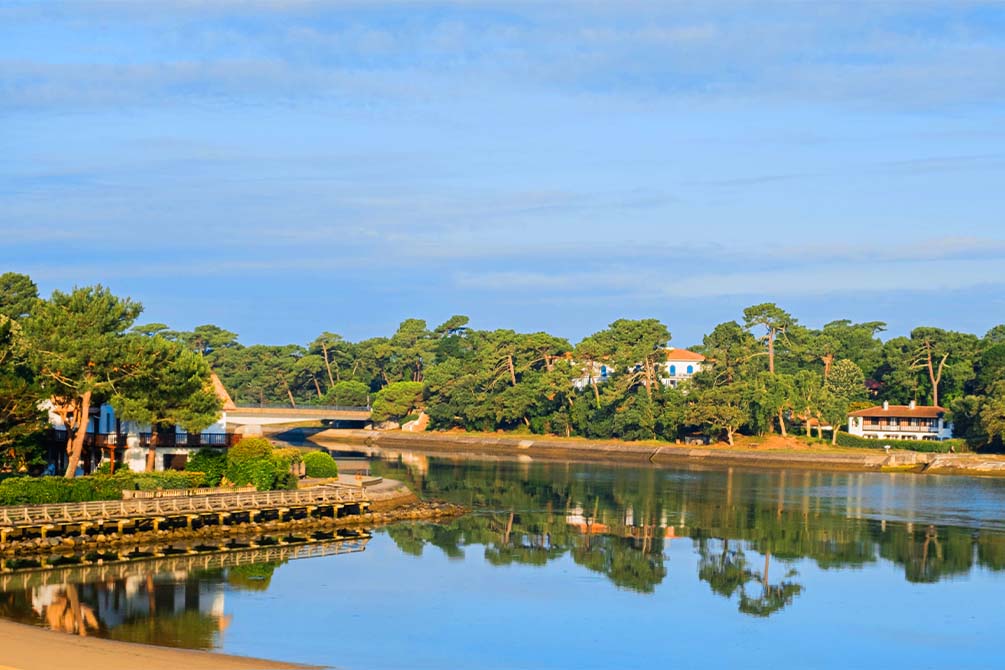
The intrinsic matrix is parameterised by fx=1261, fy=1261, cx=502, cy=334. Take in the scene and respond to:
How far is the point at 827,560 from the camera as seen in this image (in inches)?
2168

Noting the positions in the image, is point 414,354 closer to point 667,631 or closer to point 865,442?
point 865,442

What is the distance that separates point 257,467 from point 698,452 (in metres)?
69.5

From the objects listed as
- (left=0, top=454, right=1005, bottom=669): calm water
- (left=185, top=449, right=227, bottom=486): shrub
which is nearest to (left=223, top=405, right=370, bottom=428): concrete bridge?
(left=185, top=449, right=227, bottom=486): shrub

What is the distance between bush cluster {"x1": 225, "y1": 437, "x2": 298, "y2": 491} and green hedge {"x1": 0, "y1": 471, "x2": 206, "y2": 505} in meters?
2.09

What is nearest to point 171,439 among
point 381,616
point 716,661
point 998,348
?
point 381,616

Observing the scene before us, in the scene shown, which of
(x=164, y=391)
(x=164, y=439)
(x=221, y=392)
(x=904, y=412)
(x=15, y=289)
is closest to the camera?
(x=164, y=391)

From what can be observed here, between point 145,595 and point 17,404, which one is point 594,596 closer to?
point 145,595

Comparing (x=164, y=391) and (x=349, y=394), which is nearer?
(x=164, y=391)

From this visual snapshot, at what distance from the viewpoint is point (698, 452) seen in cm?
12538

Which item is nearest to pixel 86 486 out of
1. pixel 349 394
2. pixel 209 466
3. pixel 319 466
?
pixel 209 466

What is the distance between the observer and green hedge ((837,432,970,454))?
388ft

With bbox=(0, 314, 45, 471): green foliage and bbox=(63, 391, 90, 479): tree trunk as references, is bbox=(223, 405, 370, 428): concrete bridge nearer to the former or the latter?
bbox=(63, 391, 90, 479): tree trunk

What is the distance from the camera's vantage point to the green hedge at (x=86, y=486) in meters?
52.2

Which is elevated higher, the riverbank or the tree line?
the tree line
